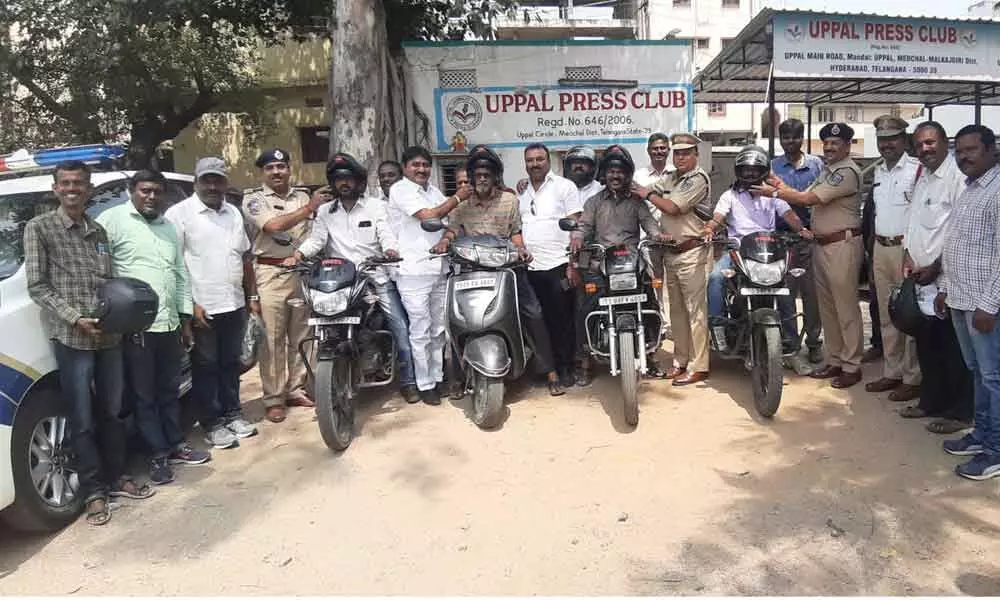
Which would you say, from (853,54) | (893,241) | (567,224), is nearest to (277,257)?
(567,224)

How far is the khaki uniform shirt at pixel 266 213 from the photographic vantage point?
4.77 meters

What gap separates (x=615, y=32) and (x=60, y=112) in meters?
22.9

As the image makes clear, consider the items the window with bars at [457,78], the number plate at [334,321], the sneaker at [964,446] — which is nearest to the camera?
the sneaker at [964,446]

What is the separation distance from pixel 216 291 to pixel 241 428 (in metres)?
0.94

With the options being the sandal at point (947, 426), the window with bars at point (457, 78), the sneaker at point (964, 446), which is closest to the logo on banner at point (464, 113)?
the window with bars at point (457, 78)

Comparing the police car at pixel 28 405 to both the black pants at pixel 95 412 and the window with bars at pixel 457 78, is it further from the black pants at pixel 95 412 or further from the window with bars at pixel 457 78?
the window with bars at pixel 457 78

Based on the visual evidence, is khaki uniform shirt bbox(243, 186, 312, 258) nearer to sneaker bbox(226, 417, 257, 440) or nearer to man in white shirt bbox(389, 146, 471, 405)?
man in white shirt bbox(389, 146, 471, 405)

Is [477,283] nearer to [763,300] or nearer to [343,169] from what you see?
[343,169]

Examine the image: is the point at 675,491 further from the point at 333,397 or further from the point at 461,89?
Answer: the point at 461,89

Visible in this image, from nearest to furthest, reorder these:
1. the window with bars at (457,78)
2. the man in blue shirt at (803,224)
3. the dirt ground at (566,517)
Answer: the dirt ground at (566,517), the man in blue shirt at (803,224), the window with bars at (457,78)

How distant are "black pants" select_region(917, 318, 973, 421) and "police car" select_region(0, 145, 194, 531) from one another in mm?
4830

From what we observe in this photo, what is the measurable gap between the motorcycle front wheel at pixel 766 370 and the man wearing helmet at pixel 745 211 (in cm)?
42

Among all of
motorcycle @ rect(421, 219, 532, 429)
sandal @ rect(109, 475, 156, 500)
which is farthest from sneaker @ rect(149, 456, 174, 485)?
motorcycle @ rect(421, 219, 532, 429)

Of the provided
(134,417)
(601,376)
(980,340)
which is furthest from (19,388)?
(980,340)
